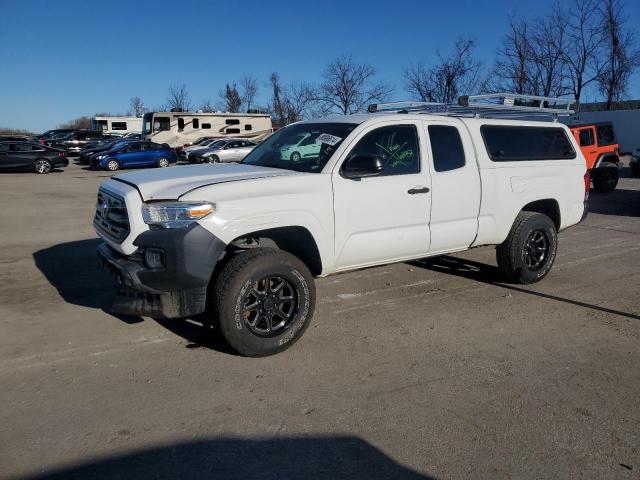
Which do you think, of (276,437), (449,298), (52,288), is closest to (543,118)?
(449,298)

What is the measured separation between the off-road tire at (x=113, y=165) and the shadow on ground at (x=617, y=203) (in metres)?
21.7

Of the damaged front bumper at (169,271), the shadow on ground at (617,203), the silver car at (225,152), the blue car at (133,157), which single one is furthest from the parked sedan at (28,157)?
the damaged front bumper at (169,271)

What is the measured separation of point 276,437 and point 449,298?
122 inches

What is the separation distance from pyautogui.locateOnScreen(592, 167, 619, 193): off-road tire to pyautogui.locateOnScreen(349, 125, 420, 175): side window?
1239cm

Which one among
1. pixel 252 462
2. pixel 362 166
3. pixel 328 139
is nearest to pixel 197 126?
pixel 328 139

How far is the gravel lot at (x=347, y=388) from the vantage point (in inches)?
112

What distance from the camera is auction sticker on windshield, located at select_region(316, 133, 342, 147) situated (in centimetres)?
463

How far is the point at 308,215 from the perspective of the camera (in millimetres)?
4184

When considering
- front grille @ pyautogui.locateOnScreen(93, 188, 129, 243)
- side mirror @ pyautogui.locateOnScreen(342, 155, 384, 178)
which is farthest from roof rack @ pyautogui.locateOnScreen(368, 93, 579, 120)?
front grille @ pyautogui.locateOnScreen(93, 188, 129, 243)

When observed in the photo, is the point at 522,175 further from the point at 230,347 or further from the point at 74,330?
the point at 74,330

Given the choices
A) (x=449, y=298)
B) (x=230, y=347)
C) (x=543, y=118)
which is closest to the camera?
(x=230, y=347)

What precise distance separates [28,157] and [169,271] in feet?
80.2

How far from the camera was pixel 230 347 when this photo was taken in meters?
4.15

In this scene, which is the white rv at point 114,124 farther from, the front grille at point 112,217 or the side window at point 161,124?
the front grille at point 112,217
